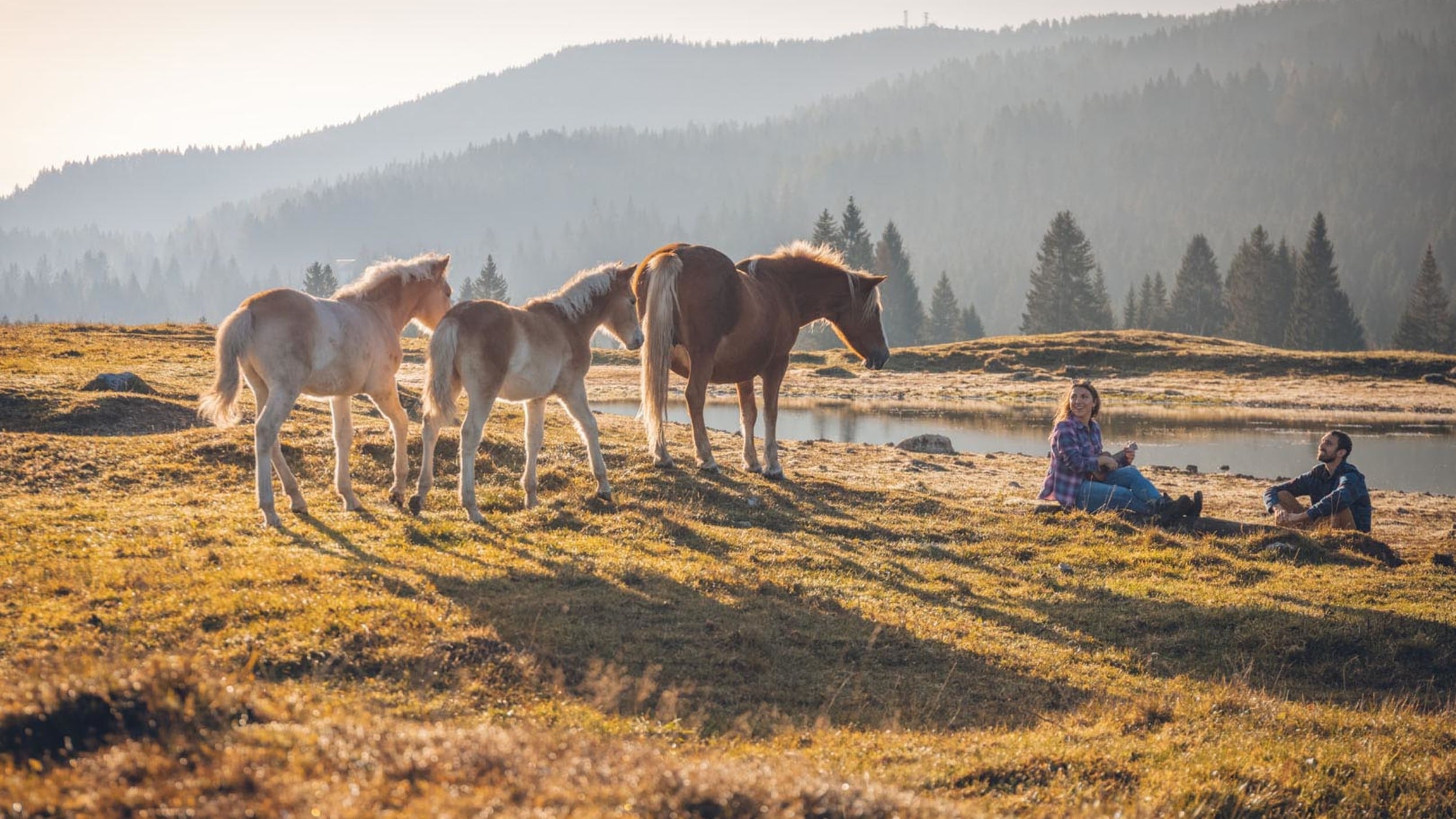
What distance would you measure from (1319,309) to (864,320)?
100 meters

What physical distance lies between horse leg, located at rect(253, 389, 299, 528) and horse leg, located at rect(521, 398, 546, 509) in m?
2.86

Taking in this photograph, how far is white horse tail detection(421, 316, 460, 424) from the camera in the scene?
428 inches

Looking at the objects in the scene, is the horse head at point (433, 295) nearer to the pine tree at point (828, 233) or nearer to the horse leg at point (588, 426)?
the horse leg at point (588, 426)

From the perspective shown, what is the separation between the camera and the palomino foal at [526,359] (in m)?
11.0

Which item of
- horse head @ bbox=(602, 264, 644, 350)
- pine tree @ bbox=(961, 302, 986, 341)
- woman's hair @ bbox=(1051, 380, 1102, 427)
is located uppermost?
pine tree @ bbox=(961, 302, 986, 341)

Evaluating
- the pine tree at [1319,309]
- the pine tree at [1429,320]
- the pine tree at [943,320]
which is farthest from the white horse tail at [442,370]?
the pine tree at [943,320]

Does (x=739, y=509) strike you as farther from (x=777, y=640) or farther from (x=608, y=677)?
(x=608, y=677)

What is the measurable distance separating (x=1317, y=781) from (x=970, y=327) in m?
117

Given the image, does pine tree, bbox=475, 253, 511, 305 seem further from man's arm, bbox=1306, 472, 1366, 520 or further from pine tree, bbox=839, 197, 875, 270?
man's arm, bbox=1306, 472, 1366, 520

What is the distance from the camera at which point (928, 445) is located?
2409 cm

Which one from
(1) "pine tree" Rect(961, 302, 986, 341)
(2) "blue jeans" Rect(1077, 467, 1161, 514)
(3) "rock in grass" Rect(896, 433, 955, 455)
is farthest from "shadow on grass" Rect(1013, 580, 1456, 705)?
(1) "pine tree" Rect(961, 302, 986, 341)

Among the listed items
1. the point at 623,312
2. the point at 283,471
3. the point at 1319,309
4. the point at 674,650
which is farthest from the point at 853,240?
the point at 674,650

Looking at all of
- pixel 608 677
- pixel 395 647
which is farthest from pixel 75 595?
pixel 608 677

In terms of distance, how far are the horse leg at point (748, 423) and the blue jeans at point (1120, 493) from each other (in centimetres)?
518
